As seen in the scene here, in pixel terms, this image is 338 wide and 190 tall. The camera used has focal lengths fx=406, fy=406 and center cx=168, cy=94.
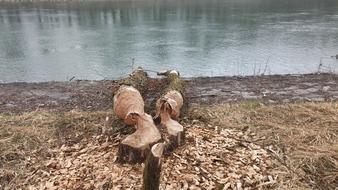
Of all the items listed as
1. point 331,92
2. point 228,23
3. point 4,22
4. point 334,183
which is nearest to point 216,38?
point 228,23

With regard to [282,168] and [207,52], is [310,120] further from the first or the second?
[207,52]

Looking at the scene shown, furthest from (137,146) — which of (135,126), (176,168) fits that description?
(135,126)

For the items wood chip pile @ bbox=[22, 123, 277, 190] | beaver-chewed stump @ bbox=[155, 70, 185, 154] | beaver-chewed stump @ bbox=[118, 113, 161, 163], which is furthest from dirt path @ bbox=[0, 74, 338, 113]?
beaver-chewed stump @ bbox=[118, 113, 161, 163]

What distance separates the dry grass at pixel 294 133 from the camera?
3.91 meters

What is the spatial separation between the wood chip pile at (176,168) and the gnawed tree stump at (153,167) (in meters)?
0.56

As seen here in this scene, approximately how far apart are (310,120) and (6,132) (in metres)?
3.77

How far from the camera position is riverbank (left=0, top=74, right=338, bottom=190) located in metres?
3.73

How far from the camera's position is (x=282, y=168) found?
3.96m

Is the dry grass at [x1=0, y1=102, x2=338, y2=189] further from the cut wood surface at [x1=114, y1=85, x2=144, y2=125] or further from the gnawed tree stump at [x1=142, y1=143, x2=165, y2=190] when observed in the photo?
the gnawed tree stump at [x1=142, y1=143, x2=165, y2=190]

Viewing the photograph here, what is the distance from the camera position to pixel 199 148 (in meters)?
4.11

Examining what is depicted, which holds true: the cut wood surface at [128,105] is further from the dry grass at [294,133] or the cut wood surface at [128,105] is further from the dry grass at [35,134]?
the dry grass at [294,133]

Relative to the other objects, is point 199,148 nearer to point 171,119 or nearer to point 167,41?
point 171,119

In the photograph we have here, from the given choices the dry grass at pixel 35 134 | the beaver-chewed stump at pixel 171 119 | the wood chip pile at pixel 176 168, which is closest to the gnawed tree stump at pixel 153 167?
the wood chip pile at pixel 176 168

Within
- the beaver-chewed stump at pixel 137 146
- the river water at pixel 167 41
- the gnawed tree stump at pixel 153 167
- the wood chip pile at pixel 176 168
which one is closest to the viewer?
the gnawed tree stump at pixel 153 167
